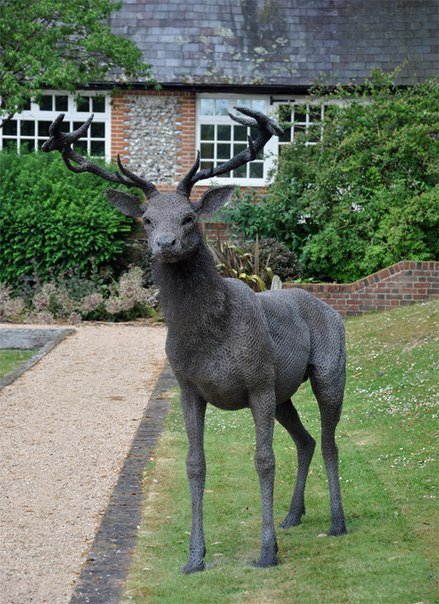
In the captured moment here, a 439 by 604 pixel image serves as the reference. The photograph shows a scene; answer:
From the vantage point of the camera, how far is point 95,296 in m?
19.5

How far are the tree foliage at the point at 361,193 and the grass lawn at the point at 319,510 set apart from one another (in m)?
6.21

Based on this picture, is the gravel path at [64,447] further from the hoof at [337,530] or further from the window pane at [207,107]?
the window pane at [207,107]

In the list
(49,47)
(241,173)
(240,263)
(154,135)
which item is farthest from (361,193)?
(154,135)

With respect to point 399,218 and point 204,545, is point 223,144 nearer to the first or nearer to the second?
point 399,218

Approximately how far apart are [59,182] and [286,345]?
14.4 meters

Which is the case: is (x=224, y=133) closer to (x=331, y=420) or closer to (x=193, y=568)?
(x=331, y=420)

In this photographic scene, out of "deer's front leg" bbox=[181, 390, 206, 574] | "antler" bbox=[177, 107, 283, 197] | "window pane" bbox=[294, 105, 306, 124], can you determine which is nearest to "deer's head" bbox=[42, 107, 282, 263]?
"antler" bbox=[177, 107, 283, 197]

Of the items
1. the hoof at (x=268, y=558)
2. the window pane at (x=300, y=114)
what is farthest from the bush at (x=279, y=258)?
the hoof at (x=268, y=558)

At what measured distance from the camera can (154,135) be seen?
24391 millimetres

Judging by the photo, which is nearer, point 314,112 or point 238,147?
point 314,112

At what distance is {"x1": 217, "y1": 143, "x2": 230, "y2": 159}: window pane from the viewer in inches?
963

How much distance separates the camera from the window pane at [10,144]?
2247 centimetres

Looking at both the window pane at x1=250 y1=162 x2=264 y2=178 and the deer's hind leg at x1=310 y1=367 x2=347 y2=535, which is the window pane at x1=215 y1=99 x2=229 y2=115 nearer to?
the window pane at x1=250 y1=162 x2=264 y2=178

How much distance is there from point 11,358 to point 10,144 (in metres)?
6.96
